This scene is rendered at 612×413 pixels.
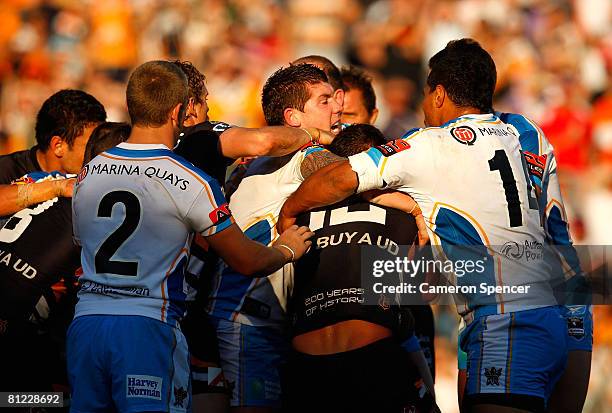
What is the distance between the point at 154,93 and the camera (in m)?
4.83

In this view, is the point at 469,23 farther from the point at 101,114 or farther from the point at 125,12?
the point at 101,114

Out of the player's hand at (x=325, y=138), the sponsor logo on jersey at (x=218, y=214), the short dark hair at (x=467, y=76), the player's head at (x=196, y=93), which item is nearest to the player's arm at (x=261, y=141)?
the player's hand at (x=325, y=138)

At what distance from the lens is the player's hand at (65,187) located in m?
5.77

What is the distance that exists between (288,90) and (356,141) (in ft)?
2.12

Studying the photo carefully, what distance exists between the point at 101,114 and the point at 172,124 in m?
2.05

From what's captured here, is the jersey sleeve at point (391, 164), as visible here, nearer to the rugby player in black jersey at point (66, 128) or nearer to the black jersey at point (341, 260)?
the black jersey at point (341, 260)

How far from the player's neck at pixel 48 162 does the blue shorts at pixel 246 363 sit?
1649 mm

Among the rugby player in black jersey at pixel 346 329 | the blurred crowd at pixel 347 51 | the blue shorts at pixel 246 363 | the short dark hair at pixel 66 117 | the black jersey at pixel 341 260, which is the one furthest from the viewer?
the blurred crowd at pixel 347 51

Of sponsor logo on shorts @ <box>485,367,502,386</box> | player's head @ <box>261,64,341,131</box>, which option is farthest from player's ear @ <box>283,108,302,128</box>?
sponsor logo on shorts @ <box>485,367,502,386</box>

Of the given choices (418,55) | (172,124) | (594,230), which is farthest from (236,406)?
(418,55)

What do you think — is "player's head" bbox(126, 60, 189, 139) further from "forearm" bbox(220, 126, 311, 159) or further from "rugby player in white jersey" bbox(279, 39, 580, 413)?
"rugby player in white jersey" bbox(279, 39, 580, 413)

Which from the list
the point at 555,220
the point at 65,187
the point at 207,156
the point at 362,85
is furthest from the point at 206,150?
the point at 362,85

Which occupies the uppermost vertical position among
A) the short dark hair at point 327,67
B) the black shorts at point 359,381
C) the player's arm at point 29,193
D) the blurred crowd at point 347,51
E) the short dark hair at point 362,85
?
the blurred crowd at point 347,51

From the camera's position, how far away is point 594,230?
12625mm
